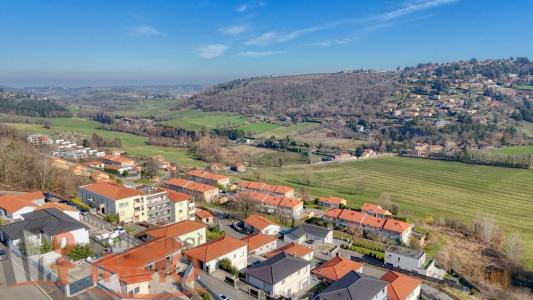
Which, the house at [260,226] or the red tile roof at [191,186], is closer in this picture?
the house at [260,226]

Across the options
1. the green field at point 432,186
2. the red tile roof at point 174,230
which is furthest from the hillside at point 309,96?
the red tile roof at point 174,230

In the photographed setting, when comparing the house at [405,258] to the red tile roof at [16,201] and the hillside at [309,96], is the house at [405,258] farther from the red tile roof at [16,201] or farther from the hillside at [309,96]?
the hillside at [309,96]

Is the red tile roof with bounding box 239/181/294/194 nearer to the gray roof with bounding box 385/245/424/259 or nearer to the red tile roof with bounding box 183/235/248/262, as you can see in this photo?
A: the gray roof with bounding box 385/245/424/259

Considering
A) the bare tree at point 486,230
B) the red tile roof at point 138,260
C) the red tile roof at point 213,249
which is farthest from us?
the bare tree at point 486,230

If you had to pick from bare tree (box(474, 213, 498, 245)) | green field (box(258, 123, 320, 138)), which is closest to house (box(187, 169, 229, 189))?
bare tree (box(474, 213, 498, 245))

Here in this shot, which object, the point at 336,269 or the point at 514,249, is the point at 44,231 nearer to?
the point at 336,269
